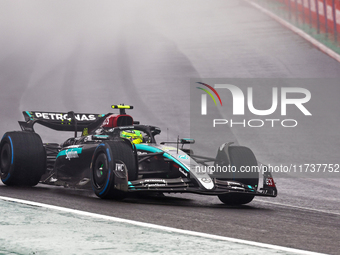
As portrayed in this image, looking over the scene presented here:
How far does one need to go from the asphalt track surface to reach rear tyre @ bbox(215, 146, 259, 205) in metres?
0.29

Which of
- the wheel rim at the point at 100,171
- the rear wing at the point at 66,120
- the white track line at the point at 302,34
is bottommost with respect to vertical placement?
the wheel rim at the point at 100,171

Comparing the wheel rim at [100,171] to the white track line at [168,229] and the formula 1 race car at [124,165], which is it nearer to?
the formula 1 race car at [124,165]

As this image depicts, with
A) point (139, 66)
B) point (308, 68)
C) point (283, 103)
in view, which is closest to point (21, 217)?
point (283, 103)

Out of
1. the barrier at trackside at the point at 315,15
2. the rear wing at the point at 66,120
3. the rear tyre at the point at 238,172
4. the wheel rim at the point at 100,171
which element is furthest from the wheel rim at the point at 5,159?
the barrier at trackside at the point at 315,15

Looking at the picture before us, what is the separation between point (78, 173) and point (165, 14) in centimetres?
3728

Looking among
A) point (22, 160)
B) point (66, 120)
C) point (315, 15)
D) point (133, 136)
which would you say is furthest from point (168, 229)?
point (315, 15)

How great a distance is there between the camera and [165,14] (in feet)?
146

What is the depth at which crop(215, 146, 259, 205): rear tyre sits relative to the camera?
7.97m

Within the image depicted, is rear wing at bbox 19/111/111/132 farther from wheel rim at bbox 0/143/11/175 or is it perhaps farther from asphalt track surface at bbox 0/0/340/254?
asphalt track surface at bbox 0/0/340/254

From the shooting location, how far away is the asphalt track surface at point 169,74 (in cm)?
636

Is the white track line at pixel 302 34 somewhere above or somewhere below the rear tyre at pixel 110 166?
above

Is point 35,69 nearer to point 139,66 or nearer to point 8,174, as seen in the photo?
Result: point 139,66

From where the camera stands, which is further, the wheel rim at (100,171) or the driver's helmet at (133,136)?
the driver's helmet at (133,136)

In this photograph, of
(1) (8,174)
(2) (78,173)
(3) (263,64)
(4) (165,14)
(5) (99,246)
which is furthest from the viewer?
(4) (165,14)
